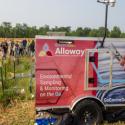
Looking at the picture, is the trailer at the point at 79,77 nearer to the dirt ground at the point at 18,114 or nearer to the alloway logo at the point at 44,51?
the alloway logo at the point at 44,51

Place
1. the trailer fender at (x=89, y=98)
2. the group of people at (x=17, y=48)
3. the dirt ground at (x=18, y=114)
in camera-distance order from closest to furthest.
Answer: the trailer fender at (x=89, y=98) → the dirt ground at (x=18, y=114) → the group of people at (x=17, y=48)

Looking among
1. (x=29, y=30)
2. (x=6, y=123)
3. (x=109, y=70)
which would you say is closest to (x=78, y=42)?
(x=109, y=70)

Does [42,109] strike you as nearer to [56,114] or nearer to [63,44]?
[56,114]

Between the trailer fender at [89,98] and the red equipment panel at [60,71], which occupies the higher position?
the red equipment panel at [60,71]

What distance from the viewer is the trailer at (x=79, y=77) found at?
28.2ft

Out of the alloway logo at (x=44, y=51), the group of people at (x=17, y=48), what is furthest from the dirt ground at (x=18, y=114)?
the group of people at (x=17, y=48)

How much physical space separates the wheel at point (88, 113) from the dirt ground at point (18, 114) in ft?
3.77

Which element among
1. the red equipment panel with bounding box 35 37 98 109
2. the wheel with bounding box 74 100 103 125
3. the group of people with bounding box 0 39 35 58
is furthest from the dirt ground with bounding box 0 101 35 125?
the group of people with bounding box 0 39 35 58

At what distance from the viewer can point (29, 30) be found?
59.0m

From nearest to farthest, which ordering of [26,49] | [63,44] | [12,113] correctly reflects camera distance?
[63,44], [12,113], [26,49]

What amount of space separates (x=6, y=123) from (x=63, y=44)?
2.18 metres

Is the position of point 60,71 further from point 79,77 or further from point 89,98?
point 89,98

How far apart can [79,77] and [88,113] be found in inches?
32.0

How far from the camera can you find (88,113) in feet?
29.6
